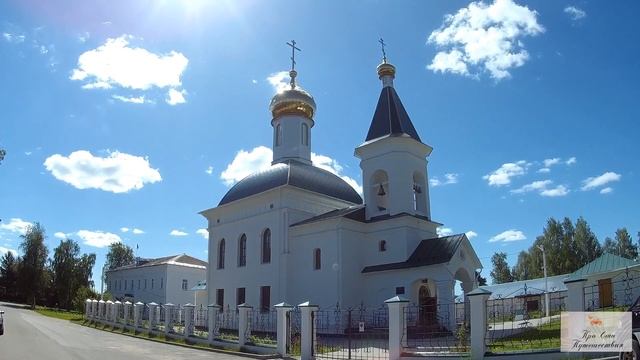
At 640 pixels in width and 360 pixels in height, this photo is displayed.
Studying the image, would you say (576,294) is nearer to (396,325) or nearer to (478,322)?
(478,322)

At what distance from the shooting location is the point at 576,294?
38.6 feet

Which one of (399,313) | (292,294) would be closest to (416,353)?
(399,313)

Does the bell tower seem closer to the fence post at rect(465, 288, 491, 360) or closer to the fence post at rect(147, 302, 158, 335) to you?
the fence post at rect(147, 302, 158, 335)

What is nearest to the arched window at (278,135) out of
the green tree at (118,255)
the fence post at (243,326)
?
the fence post at (243,326)

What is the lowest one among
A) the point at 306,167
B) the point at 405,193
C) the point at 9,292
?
the point at 9,292

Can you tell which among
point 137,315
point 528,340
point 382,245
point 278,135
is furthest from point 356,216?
point 137,315

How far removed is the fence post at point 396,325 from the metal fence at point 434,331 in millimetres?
271

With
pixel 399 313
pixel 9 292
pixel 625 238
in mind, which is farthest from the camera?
pixel 9 292

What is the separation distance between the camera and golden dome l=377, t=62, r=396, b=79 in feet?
89.2

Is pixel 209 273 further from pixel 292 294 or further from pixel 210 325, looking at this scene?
pixel 210 325

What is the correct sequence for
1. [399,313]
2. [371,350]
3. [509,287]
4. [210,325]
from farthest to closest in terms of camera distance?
[509,287], [210,325], [371,350], [399,313]

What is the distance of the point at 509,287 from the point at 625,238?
16.5 metres

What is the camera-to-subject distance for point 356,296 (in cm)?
2392

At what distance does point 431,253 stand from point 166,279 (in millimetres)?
34402
